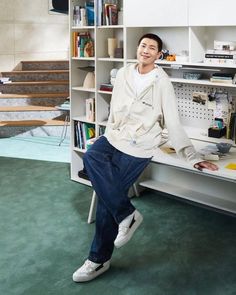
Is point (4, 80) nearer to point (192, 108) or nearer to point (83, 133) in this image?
point (83, 133)

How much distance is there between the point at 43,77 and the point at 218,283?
5163mm

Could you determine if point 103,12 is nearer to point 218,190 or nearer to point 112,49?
point 112,49

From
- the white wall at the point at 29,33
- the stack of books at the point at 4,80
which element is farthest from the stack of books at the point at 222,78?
the white wall at the point at 29,33

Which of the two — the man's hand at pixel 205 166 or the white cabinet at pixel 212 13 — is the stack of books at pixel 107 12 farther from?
the man's hand at pixel 205 166

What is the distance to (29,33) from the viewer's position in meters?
7.59

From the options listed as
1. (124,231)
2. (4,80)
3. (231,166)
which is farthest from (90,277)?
(4,80)

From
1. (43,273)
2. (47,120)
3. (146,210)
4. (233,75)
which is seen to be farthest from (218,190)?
(47,120)

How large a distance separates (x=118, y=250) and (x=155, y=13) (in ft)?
5.61

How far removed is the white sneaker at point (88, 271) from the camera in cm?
245

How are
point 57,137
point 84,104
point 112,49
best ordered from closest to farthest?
point 112,49 < point 84,104 < point 57,137

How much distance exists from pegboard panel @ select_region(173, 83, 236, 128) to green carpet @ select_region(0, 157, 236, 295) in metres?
0.69

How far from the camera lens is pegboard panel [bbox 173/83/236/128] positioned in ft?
10.9

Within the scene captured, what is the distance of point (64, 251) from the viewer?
279 cm

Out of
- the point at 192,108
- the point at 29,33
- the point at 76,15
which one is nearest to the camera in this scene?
the point at 192,108
